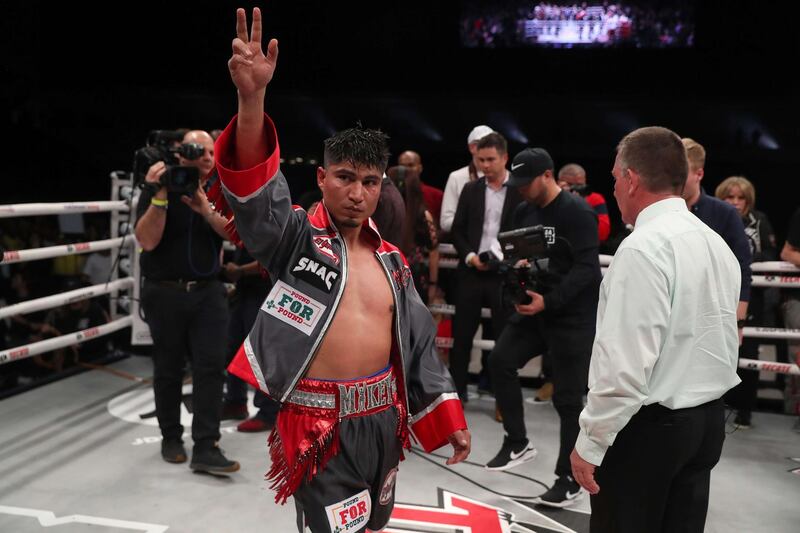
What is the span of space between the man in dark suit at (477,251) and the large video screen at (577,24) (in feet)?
17.5

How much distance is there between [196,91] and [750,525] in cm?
838

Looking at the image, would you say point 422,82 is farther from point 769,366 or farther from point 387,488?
point 387,488

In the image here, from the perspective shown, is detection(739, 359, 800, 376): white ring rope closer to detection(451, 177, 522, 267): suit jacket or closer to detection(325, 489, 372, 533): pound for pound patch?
detection(451, 177, 522, 267): suit jacket

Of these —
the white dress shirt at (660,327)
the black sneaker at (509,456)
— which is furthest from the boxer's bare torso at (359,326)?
the black sneaker at (509,456)

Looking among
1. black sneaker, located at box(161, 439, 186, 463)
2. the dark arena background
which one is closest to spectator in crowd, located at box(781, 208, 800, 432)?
black sneaker, located at box(161, 439, 186, 463)

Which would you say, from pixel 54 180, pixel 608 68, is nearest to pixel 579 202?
pixel 608 68

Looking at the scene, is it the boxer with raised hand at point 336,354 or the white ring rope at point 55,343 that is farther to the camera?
the white ring rope at point 55,343

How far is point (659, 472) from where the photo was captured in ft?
5.36

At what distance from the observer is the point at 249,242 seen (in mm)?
1579

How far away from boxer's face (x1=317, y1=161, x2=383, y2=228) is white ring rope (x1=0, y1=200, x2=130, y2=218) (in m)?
2.06

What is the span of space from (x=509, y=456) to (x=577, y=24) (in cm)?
664

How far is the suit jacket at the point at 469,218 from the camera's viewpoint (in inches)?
155

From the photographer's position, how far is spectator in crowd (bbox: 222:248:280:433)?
12.0ft

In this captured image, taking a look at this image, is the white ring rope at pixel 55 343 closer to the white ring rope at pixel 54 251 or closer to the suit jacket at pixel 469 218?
the white ring rope at pixel 54 251
